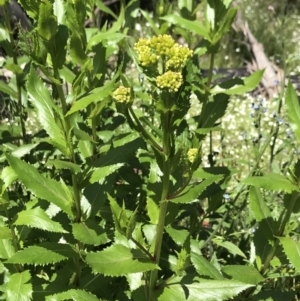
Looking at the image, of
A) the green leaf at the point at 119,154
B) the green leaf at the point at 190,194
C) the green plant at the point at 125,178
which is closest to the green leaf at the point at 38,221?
the green plant at the point at 125,178

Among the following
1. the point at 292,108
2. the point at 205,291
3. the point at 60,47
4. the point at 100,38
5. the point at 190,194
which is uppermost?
the point at 60,47

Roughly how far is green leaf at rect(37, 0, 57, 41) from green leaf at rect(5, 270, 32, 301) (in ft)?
2.90

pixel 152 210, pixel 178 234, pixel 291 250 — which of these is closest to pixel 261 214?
pixel 291 250

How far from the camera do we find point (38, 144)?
235 cm

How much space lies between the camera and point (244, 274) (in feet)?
6.23

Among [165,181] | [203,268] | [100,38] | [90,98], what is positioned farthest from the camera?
[100,38]

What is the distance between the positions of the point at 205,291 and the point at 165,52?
0.83 m

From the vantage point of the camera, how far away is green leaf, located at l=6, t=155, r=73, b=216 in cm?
169

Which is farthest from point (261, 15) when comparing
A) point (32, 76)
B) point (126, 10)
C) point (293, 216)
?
point (32, 76)

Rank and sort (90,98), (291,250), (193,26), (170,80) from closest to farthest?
(170,80) < (90,98) < (291,250) < (193,26)

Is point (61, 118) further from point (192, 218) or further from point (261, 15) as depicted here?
point (261, 15)

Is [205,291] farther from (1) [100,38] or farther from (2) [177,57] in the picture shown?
(1) [100,38]

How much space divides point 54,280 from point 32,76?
785 millimetres

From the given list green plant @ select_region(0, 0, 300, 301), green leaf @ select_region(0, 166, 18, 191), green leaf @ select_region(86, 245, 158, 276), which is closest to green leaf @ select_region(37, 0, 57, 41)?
green plant @ select_region(0, 0, 300, 301)
